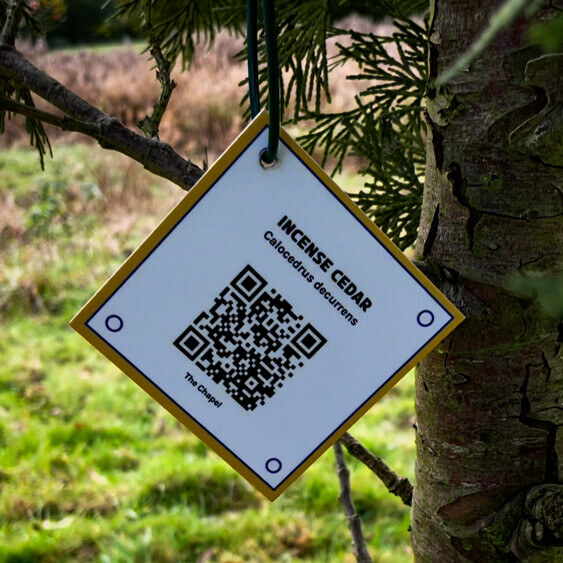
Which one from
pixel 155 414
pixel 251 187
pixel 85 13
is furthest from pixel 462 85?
pixel 85 13

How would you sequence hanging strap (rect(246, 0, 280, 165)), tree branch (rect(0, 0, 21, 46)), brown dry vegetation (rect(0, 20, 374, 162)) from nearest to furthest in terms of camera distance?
hanging strap (rect(246, 0, 280, 165)), tree branch (rect(0, 0, 21, 46)), brown dry vegetation (rect(0, 20, 374, 162))

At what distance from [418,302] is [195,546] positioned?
210 centimetres

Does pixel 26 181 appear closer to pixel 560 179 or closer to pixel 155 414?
pixel 155 414

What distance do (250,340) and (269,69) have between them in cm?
30

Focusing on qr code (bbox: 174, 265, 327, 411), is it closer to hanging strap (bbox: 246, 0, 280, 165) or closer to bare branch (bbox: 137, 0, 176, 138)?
hanging strap (bbox: 246, 0, 280, 165)

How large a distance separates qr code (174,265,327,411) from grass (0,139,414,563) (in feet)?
6.11

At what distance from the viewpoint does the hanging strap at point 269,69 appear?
27.7 inches

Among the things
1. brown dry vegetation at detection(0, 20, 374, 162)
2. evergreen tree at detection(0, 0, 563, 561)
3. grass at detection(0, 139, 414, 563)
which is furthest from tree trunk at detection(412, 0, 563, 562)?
brown dry vegetation at detection(0, 20, 374, 162)

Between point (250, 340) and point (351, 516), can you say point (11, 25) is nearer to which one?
point (250, 340)

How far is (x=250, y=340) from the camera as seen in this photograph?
2.65 feet

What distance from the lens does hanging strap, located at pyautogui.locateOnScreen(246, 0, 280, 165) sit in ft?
2.31

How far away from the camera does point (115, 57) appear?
1008 cm

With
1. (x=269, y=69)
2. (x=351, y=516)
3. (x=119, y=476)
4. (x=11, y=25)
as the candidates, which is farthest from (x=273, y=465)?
(x=119, y=476)

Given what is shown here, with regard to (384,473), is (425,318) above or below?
above
